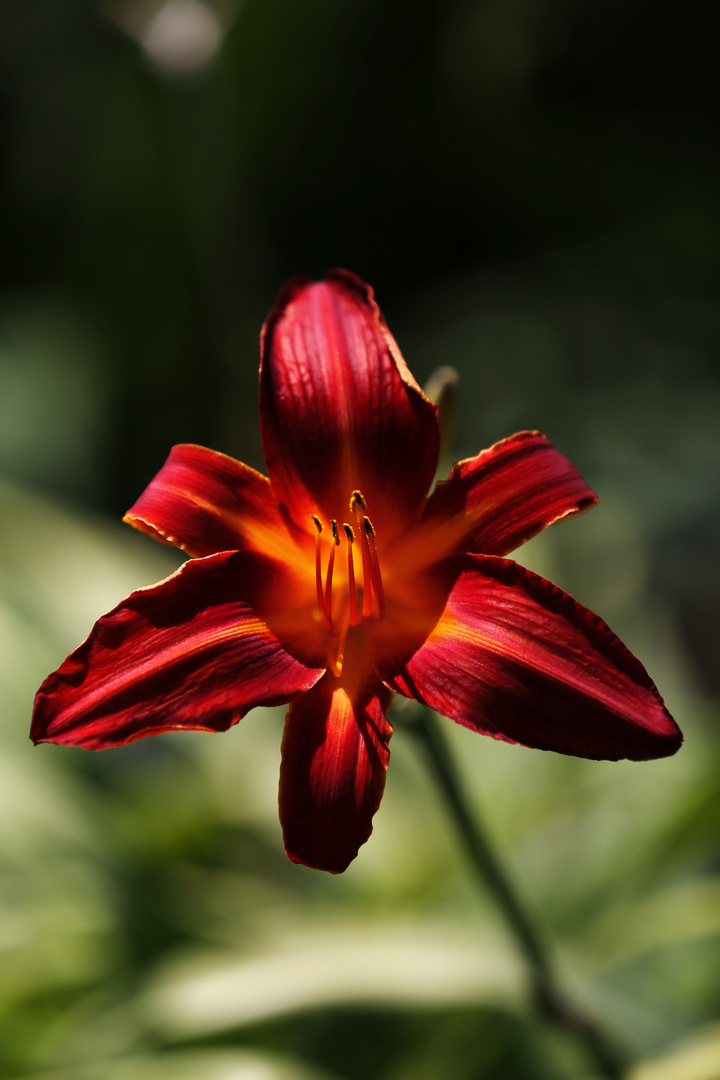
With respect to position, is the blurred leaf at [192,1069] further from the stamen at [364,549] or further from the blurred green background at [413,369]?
the stamen at [364,549]

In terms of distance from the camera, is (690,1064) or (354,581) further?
(690,1064)

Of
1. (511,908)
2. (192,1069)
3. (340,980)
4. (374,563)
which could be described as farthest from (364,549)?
(192,1069)

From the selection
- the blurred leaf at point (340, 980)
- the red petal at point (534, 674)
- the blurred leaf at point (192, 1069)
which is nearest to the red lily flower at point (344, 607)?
the red petal at point (534, 674)

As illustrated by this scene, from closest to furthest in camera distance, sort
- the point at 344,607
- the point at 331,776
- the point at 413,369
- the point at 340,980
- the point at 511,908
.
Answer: the point at 331,776
the point at 344,607
the point at 511,908
the point at 340,980
the point at 413,369

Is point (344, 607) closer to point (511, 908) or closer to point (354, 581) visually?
point (354, 581)

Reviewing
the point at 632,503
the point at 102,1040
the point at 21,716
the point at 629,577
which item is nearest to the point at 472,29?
the point at 632,503

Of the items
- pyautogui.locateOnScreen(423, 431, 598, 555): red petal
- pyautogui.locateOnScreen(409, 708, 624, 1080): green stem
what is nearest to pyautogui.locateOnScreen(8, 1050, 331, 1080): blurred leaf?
pyautogui.locateOnScreen(409, 708, 624, 1080): green stem

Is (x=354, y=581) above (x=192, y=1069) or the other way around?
above
